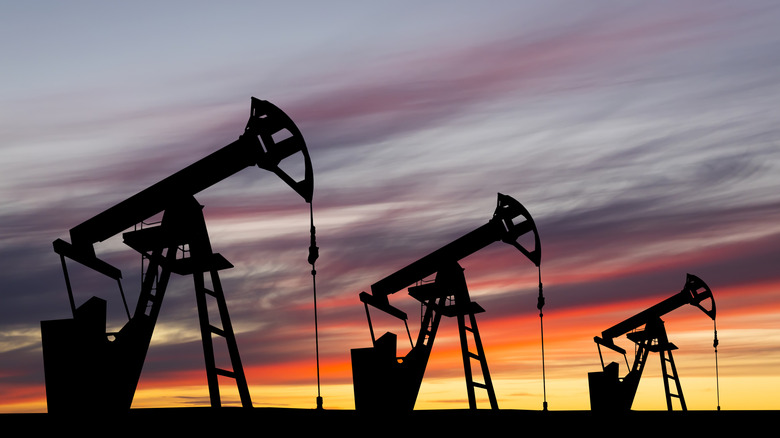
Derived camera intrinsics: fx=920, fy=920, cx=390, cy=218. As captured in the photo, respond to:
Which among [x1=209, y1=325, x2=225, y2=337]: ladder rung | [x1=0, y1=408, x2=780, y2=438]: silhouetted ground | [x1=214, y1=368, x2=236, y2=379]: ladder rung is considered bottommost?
[x1=0, y1=408, x2=780, y2=438]: silhouetted ground

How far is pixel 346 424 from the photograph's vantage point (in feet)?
57.9

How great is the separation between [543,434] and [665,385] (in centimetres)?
2606

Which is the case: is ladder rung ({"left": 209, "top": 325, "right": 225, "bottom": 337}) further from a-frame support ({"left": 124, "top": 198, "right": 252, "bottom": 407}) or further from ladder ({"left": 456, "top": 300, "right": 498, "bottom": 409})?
ladder ({"left": 456, "top": 300, "right": 498, "bottom": 409})

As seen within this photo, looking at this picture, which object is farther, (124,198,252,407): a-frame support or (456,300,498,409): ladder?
(456,300,498,409): ladder

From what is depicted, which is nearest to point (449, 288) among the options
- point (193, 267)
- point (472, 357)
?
point (472, 357)

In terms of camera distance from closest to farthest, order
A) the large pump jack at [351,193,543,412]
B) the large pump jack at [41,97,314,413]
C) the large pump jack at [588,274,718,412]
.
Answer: the large pump jack at [41,97,314,413]
the large pump jack at [351,193,543,412]
the large pump jack at [588,274,718,412]

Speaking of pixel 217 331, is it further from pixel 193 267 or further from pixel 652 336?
pixel 652 336

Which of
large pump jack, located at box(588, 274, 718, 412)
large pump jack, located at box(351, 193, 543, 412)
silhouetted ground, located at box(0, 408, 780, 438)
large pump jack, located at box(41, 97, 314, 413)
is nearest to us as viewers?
silhouetted ground, located at box(0, 408, 780, 438)

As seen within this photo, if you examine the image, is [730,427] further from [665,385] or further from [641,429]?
[665,385]

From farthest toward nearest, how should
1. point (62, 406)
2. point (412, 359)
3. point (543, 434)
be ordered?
point (412, 359) → point (543, 434) → point (62, 406)

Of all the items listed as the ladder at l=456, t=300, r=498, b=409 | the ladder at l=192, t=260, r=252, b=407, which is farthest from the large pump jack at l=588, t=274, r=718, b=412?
the ladder at l=192, t=260, r=252, b=407

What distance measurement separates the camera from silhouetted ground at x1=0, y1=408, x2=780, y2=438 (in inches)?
662

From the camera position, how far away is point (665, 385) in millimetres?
42750

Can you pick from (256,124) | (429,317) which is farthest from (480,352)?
(256,124)
